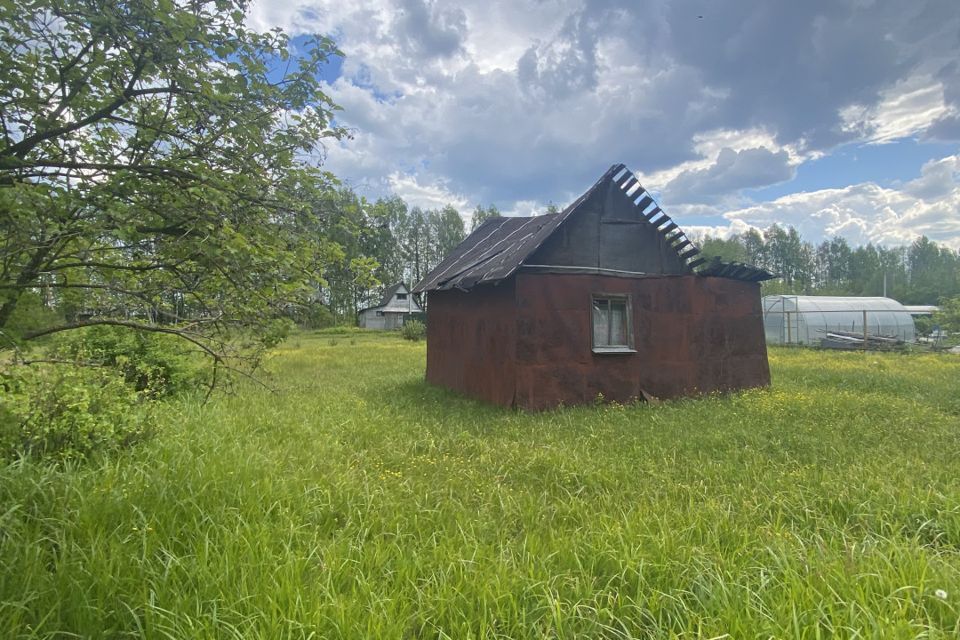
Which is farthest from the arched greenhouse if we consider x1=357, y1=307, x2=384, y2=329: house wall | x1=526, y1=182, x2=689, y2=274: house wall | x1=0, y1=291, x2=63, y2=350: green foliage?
x1=357, y1=307, x2=384, y2=329: house wall

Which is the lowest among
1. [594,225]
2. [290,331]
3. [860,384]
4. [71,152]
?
[860,384]

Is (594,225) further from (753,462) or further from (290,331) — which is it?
(290,331)

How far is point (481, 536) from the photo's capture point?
12.6 feet

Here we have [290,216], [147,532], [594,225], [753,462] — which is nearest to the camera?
[290,216]

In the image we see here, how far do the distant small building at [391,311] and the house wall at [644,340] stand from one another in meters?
44.5

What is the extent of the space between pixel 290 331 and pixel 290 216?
38.2 inches

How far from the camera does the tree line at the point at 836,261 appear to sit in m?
71.1

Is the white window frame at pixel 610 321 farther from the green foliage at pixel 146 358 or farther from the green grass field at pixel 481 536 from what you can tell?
the green foliage at pixel 146 358

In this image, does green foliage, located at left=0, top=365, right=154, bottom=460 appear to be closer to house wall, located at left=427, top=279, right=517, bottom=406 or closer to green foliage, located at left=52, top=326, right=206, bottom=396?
green foliage, located at left=52, top=326, right=206, bottom=396

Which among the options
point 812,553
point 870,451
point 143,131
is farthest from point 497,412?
point 143,131

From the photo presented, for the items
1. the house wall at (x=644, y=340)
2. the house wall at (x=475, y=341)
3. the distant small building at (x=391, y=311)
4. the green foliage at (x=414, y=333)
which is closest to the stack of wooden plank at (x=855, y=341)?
the house wall at (x=644, y=340)

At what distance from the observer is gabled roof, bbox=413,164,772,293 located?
31.0 ft

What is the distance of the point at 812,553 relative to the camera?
3148 mm

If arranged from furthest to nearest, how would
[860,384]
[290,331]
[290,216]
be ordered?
[860,384], [290,331], [290,216]
